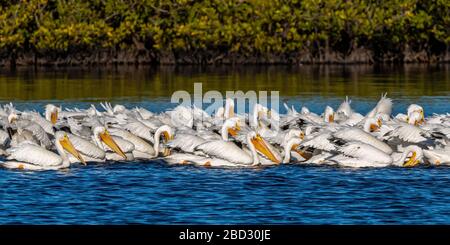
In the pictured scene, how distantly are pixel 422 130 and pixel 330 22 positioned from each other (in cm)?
4165

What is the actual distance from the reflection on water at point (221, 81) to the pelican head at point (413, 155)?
19204 millimetres

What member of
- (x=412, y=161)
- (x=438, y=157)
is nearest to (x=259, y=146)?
(x=412, y=161)

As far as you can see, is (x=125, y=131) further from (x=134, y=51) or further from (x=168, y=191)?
(x=134, y=51)

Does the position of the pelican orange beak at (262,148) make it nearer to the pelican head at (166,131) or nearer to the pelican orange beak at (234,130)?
the pelican orange beak at (234,130)

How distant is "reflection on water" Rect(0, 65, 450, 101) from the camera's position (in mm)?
42625

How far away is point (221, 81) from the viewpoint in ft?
165

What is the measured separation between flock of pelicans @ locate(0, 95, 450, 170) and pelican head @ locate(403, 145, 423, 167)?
0.05ft

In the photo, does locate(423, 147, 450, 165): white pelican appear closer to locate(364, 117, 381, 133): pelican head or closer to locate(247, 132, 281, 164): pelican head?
locate(364, 117, 381, 133): pelican head

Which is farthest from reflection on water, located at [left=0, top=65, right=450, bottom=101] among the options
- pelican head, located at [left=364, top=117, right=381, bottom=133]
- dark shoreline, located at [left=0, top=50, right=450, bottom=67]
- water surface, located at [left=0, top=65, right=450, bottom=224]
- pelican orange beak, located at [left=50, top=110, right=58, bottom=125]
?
water surface, located at [left=0, top=65, right=450, bottom=224]

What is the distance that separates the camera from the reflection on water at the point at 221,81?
42.6 m

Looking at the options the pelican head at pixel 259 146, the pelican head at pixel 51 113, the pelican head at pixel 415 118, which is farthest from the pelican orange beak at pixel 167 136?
the pelican head at pixel 415 118
